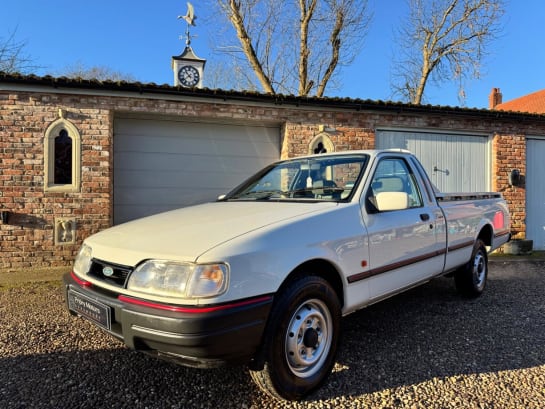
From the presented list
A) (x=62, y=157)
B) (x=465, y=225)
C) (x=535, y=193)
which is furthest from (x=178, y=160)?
(x=535, y=193)

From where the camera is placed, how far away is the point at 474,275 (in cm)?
460

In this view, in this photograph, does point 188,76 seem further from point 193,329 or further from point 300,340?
point 193,329

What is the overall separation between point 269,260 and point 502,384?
1.88 metres

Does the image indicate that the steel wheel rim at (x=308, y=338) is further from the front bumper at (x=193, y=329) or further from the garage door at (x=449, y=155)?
the garage door at (x=449, y=155)

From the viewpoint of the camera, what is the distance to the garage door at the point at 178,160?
6.80m

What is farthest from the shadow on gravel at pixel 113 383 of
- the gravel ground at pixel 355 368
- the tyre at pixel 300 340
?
the tyre at pixel 300 340

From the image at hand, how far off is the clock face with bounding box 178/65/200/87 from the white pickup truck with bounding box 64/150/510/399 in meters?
8.83

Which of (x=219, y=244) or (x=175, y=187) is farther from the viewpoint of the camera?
(x=175, y=187)

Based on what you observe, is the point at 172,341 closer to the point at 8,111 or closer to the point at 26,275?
the point at 26,275

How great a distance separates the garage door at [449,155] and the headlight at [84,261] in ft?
20.4

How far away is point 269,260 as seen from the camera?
2.17m

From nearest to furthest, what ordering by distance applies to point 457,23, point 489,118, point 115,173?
point 115,173 → point 489,118 → point 457,23

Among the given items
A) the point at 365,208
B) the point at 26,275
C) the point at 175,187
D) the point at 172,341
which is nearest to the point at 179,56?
the point at 175,187

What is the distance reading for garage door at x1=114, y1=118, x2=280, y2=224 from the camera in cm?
680
